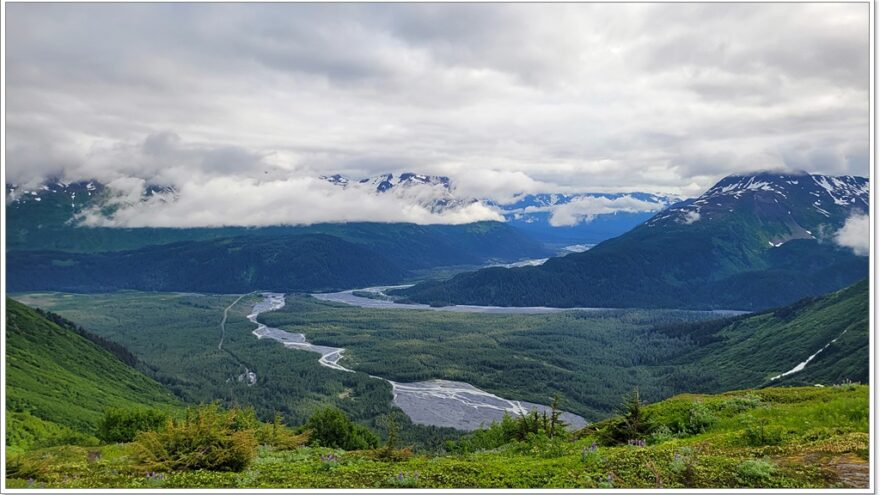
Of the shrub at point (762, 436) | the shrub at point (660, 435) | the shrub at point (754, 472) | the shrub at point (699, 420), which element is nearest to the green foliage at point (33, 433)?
the shrub at point (660, 435)

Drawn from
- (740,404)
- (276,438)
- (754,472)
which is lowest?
(276,438)

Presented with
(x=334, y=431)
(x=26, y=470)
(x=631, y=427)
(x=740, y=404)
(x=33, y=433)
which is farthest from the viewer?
(x=33, y=433)

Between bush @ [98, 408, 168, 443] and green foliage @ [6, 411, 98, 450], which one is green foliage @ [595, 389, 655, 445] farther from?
green foliage @ [6, 411, 98, 450]

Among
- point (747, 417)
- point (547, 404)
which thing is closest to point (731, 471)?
point (747, 417)

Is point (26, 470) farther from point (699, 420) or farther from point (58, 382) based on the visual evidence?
point (58, 382)

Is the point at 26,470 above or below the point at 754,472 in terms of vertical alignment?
below

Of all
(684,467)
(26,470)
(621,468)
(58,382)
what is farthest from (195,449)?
(58,382)

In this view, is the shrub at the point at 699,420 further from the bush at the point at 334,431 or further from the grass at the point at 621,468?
the bush at the point at 334,431
